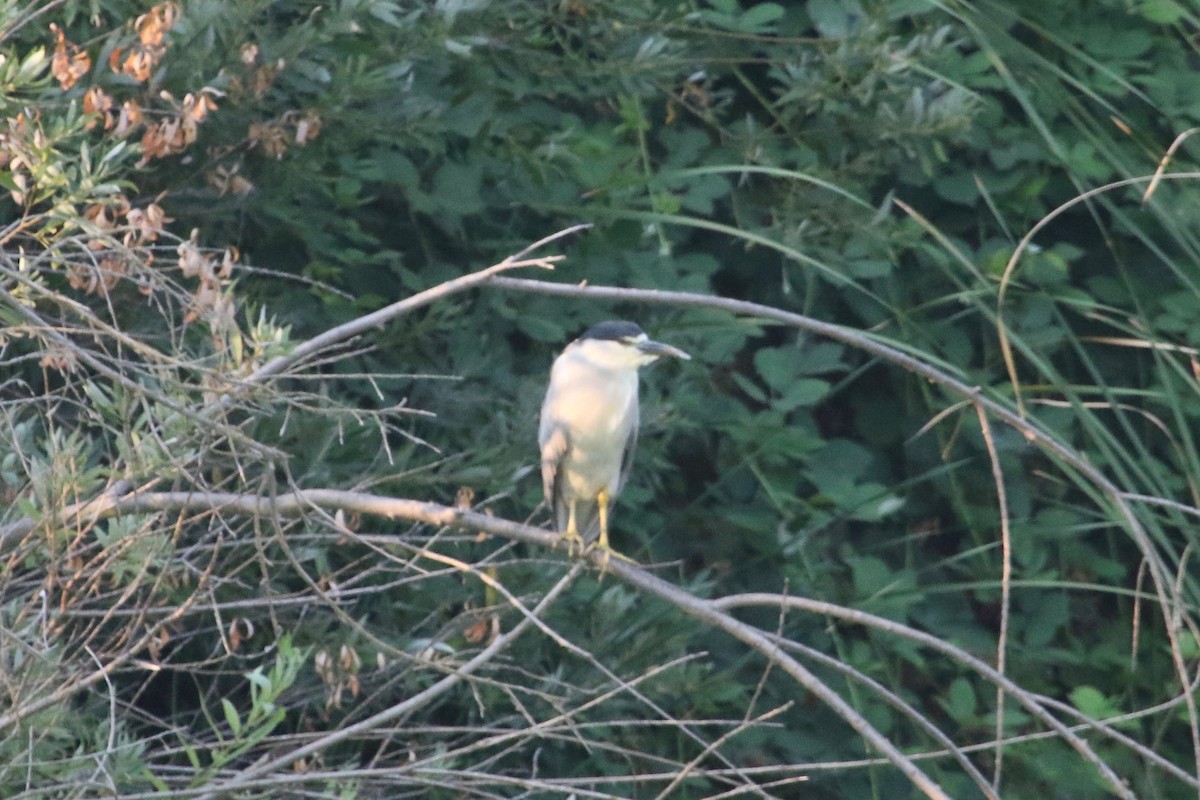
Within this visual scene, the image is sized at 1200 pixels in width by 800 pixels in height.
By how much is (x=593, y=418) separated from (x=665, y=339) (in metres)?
0.42

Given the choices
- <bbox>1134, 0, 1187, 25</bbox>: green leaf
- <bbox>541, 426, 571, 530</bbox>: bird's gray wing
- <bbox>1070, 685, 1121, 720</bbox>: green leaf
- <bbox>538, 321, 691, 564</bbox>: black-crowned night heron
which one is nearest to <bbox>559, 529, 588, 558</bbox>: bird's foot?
<bbox>538, 321, 691, 564</bbox>: black-crowned night heron

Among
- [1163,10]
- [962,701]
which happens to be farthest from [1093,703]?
[1163,10]

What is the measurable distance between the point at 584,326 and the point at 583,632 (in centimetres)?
75

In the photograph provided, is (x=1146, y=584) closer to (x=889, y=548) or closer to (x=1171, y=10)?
(x=889, y=548)

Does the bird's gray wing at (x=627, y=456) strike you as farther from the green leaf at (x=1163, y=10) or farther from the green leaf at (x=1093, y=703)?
the green leaf at (x=1163, y=10)

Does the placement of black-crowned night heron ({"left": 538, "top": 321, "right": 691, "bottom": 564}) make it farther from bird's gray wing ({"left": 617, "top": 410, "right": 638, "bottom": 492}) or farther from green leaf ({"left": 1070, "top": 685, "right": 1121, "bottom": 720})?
green leaf ({"left": 1070, "top": 685, "right": 1121, "bottom": 720})

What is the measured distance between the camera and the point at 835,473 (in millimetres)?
4359

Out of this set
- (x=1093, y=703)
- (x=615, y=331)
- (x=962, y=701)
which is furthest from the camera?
(x=962, y=701)

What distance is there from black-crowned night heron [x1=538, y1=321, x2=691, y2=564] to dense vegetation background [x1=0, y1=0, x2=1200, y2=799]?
95 mm

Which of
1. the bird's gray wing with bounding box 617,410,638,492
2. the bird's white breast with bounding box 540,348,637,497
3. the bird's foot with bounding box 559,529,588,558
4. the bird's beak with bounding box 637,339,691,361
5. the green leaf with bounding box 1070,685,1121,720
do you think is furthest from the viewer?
the green leaf with bounding box 1070,685,1121,720

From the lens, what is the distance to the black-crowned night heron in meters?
3.51

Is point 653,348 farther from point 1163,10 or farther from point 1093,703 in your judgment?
point 1163,10

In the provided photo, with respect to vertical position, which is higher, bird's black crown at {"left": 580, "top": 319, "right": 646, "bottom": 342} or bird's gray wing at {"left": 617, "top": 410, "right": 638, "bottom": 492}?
bird's black crown at {"left": 580, "top": 319, "right": 646, "bottom": 342}

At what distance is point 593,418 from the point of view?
3.62m
